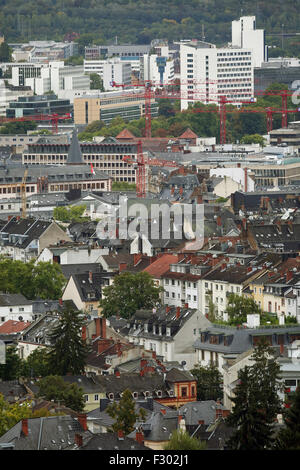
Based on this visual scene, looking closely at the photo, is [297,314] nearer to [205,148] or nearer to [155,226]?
[155,226]

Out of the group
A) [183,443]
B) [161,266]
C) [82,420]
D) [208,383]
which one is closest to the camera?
[183,443]

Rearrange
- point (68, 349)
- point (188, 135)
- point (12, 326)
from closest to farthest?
point (68, 349)
point (12, 326)
point (188, 135)

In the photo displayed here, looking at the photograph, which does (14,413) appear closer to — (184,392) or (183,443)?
(183,443)

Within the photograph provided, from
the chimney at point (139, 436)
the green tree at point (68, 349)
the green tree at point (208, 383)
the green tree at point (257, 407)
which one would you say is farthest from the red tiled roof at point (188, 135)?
the chimney at point (139, 436)

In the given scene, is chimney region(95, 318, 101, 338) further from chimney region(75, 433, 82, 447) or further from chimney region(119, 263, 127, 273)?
chimney region(75, 433, 82, 447)

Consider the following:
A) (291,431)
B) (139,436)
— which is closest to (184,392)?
(139,436)

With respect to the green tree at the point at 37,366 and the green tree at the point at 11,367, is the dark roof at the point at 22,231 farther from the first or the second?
the green tree at the point at 11,367
